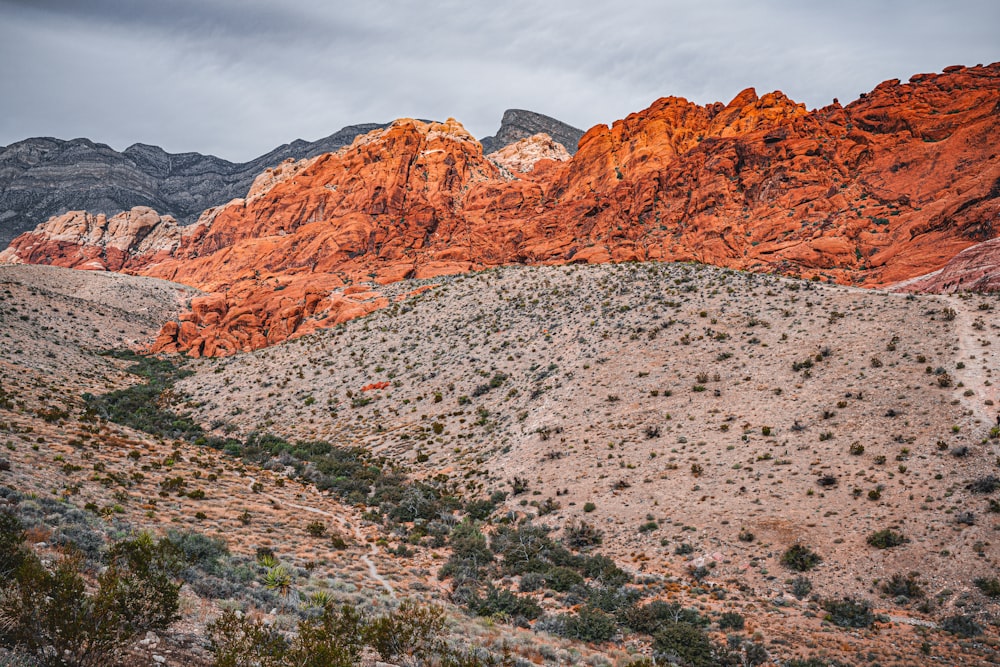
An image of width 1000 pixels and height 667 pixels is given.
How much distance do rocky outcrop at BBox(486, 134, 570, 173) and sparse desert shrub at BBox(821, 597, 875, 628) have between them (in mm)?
136063

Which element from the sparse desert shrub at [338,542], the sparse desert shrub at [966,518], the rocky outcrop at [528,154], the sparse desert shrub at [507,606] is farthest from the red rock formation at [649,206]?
the sparse desert shrub at [507,606]

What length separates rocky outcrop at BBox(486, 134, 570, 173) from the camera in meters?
144

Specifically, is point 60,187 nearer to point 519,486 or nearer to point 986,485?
point 519,486

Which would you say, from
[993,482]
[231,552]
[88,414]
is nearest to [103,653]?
[231,552]

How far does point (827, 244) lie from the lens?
5506 cm

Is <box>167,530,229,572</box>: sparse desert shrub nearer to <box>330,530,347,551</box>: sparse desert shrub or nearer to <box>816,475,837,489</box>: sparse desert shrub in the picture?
<box>330,530,347,551</box>: sparse desert shrub

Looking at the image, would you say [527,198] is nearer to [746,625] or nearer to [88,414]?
[88,414]

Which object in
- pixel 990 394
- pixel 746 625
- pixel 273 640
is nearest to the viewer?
pixel 273 640

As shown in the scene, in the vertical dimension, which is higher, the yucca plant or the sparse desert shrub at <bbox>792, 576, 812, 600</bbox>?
the sparse desert shrub at <bbox>792, 576, 812, 600</bbox>

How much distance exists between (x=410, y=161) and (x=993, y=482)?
10191cm

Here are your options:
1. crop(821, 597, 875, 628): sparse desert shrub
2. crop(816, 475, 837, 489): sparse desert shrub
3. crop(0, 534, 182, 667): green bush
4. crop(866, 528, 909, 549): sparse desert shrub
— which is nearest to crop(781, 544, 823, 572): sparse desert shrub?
crop(821, 597, 875, 628): sparse desert shrub

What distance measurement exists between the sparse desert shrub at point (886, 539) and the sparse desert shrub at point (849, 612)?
2529 mm

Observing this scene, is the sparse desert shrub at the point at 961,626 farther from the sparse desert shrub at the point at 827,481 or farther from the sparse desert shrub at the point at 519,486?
the sparse desert shrub at the point at 519,486

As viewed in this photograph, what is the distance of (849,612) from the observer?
48.2ft
